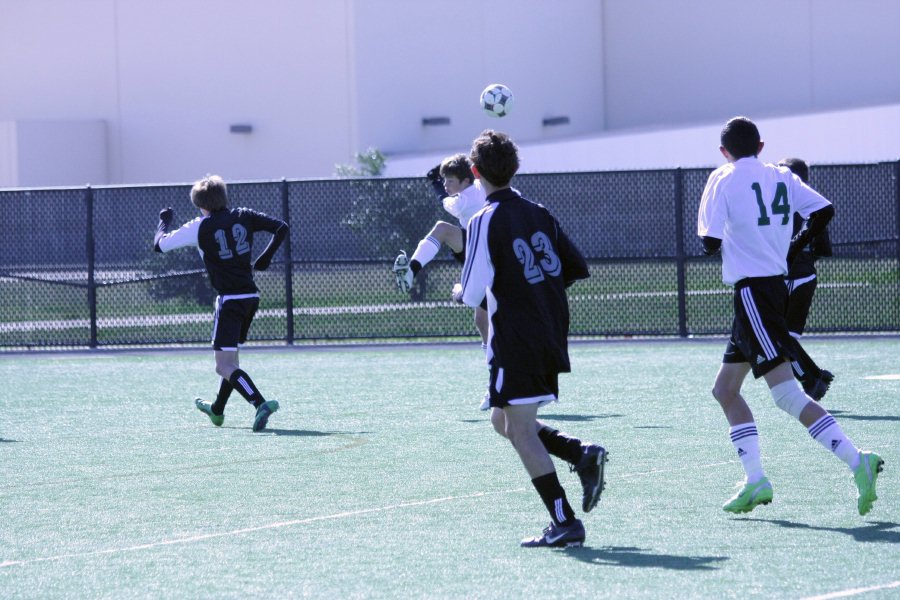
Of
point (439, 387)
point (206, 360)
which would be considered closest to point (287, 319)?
point (206, 360)

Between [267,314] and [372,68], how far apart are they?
82.7 feet

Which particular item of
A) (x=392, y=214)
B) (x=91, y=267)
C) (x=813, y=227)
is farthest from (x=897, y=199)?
(x=813, y=227)

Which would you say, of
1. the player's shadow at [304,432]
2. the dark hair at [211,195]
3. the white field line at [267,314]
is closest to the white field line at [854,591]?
the player's shadow at [304,432]

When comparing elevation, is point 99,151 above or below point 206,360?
above

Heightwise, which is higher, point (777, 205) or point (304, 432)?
point (777, 205)

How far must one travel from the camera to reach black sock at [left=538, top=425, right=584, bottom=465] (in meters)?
6.66

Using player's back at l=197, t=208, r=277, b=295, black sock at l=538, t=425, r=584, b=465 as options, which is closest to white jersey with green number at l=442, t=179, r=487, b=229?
player's back at l=197, t=208, r=277, b=295

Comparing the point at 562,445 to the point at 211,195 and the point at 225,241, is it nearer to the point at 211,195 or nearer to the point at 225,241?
the point at 225,241

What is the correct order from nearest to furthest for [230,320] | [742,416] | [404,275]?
[742,416] → [404,275] → [230,320]

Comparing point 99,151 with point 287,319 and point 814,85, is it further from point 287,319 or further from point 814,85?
point 287,319

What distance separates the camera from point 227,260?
10898 mm

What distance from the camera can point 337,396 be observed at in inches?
514

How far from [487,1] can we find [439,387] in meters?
32.4

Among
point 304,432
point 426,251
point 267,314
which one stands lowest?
point 304,432
